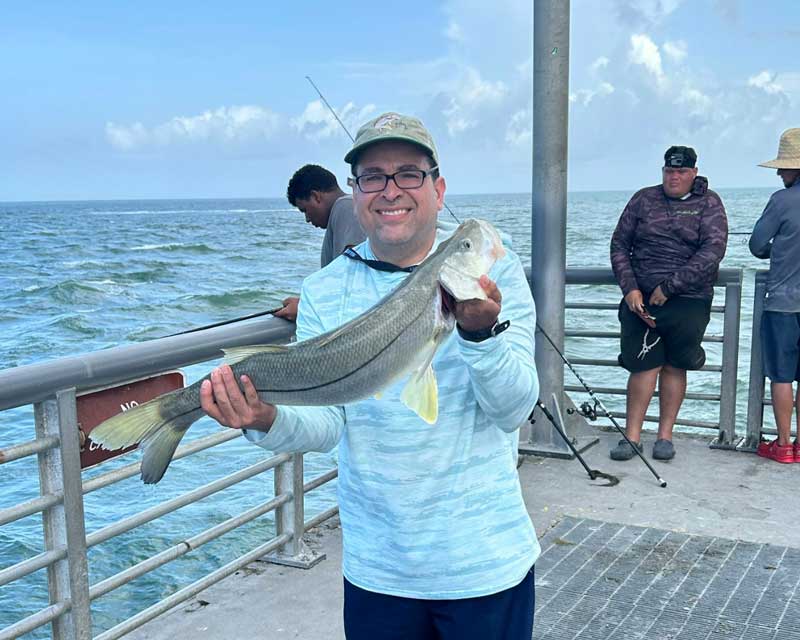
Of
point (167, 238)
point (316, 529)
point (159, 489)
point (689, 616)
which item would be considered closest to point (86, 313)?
point (159, 489)

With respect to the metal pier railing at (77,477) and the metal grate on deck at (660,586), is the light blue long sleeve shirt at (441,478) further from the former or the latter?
the metal grate on deck at (660,586)

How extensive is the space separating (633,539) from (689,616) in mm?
957

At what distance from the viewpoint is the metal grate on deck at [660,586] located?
4020mm

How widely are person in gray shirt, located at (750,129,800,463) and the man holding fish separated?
4624 millimetres

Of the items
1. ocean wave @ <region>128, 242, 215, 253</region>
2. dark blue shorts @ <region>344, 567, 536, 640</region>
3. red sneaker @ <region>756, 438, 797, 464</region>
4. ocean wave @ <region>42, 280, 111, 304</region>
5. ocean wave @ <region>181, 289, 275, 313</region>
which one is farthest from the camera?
ocean wave @ <region>128, 242, 215, 253</region>

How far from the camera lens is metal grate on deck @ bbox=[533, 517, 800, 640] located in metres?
4.02

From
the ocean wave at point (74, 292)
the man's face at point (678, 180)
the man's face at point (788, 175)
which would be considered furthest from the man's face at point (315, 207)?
the ocean wave at point (74, 292)

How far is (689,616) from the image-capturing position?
4137 millimetres

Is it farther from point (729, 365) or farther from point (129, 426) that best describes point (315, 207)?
point (129, 426)

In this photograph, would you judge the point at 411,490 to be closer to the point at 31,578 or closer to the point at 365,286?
the point at 365,286

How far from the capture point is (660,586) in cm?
445

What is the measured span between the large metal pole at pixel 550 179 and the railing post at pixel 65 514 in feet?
12.6

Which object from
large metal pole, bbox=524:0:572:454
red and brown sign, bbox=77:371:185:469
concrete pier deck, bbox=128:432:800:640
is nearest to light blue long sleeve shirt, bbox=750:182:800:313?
concrete pier deck, bbox=128:432:800:640

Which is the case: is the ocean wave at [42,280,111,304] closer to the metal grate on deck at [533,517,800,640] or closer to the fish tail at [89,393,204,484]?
the metal grate on deck at [533,517,800,640]
